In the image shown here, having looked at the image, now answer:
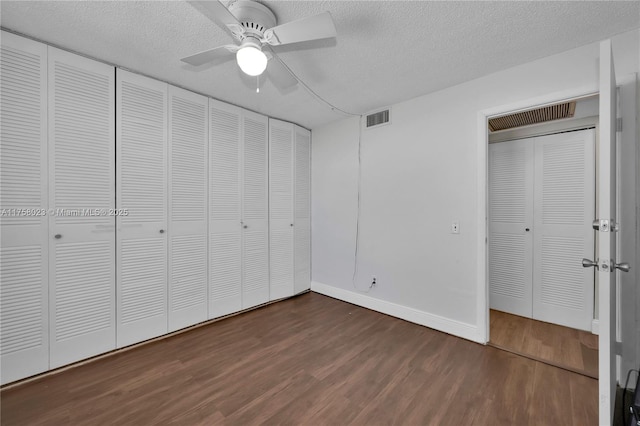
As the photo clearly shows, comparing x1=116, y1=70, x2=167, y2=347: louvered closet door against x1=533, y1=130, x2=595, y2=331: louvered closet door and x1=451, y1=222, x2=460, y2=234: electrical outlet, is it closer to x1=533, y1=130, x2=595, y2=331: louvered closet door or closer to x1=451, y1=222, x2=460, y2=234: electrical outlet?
x1=451, y1=222, x2=460, y2=234: electrical outlet

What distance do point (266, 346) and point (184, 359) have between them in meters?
0.66

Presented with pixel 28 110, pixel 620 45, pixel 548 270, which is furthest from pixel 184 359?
pixel 620 45

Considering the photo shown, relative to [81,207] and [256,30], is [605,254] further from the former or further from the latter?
[81,207]

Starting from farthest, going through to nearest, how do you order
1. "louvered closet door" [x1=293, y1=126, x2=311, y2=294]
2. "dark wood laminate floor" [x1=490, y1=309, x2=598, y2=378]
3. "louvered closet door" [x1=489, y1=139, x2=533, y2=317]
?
"louvered closet door" [x1=293, y1=126, x2=311, y2=294] → "louvered closet door" [x1=489, y1=139, x2=533, y2=317] → "dark wood laminate floor" [x1=490, y1=309, x2=598, y2=378]

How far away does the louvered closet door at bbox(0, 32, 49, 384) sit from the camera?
5.93ft

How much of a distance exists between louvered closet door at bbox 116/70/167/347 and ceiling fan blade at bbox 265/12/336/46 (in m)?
1.55

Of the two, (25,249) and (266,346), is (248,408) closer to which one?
(266,346)

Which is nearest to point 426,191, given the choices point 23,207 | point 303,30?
point 303,30

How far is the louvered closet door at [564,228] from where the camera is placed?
2.60 m

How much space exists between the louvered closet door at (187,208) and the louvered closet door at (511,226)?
10.9ft

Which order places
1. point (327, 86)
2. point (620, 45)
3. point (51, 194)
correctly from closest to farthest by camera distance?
point (620, 45), point (51, 194), point (327, 86)

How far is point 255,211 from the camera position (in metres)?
3.25

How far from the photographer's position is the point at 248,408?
165cm


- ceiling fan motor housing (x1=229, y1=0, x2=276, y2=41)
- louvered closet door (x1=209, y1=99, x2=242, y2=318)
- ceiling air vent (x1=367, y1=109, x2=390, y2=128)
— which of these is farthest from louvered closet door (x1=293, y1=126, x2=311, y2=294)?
ceiling fan motor housing (x1=229, y1=0, x2=276, y2=41)
